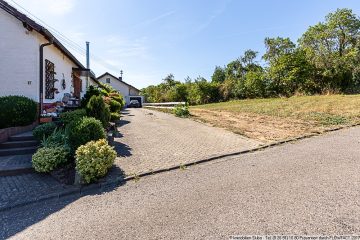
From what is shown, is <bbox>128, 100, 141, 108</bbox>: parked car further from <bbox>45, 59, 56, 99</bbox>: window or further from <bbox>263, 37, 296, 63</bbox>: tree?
<bbox>45, 59, 56, 99</bbox>: window

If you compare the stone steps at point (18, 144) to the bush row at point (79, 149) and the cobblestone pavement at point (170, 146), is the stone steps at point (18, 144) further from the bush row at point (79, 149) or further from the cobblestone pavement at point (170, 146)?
the cobblestone pavement at point (170, 146)

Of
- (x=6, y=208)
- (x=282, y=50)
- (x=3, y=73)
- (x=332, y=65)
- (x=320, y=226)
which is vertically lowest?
(x=6, y=208)

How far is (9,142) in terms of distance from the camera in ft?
24.3

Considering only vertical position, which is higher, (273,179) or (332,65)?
(332,65)

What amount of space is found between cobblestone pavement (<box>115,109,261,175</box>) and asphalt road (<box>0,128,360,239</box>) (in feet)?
2.85

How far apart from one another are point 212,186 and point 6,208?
11.6 ft

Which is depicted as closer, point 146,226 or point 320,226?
point 320,226

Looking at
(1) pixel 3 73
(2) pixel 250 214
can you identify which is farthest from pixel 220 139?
(1) pixel 3 73

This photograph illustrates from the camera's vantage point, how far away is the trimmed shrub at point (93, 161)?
529 centimetres

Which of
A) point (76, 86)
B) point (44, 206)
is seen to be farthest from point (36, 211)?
point (76, 86)

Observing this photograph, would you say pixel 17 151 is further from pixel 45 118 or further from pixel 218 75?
pixel 218 75

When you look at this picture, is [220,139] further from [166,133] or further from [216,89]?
[216,89]

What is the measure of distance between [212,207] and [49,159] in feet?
12.8

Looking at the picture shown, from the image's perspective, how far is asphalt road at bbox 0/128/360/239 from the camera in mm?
3443
